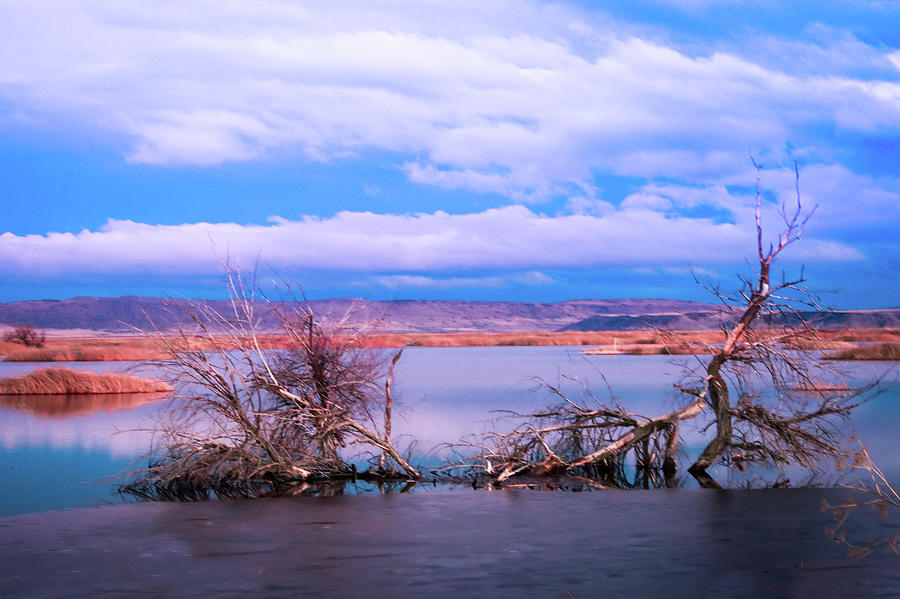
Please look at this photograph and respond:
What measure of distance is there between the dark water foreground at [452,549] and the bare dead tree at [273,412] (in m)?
1.21

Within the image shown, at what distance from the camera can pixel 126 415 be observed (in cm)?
2278

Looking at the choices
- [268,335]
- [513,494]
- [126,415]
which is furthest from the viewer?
[126,415]

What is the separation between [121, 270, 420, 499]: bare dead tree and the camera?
40.3ft

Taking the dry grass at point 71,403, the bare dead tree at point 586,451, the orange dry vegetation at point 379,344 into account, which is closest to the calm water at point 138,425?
the dry grass at point 71,403

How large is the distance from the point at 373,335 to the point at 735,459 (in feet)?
19.5

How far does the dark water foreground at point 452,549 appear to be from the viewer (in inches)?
274

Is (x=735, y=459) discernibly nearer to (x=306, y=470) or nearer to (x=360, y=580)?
(x=306, y=470)

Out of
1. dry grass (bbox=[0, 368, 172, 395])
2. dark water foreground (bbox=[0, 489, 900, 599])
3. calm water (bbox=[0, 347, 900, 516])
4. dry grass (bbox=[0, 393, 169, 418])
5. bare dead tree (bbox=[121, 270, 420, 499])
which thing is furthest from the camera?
dry grass (bbox=[0, 368, 172, 395])

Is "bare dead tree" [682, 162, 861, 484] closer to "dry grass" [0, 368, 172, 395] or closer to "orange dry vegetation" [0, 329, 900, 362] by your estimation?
"orange dry vegetation" [0, 329, 900, 362]

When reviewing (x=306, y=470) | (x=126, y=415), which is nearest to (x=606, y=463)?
(x=306, y=470)

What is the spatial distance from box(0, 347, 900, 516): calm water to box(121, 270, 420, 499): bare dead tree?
1240 mm

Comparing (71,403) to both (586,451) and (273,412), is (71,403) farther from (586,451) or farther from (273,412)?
(586,451)

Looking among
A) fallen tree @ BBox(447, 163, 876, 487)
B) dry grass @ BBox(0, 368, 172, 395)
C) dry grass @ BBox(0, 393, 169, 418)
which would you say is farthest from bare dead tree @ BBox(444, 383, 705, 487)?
dry grass @ BBox(0, 368, 172, 395)

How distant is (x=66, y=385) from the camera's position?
27.4m
